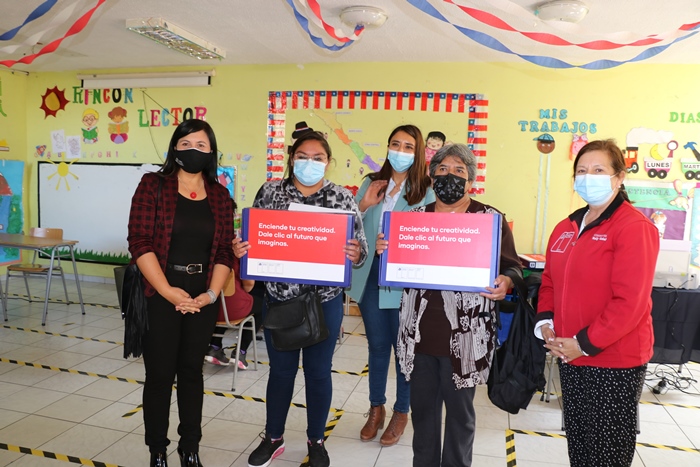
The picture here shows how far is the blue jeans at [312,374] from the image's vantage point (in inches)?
95.9

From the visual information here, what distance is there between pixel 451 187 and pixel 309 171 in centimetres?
66

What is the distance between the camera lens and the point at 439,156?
213cm

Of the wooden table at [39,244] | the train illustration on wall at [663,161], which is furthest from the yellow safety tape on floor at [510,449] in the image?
the wooden table at [39,244]

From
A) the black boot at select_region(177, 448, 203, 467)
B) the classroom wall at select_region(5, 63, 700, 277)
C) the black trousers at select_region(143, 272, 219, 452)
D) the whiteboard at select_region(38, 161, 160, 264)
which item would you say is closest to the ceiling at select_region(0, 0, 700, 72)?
the classroom wall at select_region(5, 63, 700, 277)

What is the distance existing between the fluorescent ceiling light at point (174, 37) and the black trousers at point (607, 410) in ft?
14.9

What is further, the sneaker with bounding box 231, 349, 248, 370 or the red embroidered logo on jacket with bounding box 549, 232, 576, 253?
the sneaker with bounding box 231, 349, 248, 370

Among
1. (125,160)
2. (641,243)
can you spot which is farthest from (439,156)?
(125,160)

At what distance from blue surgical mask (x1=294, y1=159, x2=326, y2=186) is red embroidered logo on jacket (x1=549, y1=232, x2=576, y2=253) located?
1.05 metres

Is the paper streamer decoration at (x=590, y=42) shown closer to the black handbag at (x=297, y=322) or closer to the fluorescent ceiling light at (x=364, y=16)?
the black handbag at (x=297, y=322)

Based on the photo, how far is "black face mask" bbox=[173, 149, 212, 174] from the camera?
2281mm

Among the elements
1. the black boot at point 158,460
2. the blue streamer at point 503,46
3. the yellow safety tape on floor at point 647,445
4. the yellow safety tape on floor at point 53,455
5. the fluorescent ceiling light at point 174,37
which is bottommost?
the yellow safety tape on floor at point 647,445

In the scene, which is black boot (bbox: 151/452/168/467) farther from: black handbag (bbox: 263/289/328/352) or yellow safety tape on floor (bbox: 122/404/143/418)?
yellow safety tape on floor (bbox: 122/404/143/418)

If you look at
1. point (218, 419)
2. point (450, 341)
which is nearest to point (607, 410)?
point (450, 341)

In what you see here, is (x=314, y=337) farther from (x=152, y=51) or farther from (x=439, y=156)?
(x=152, y=51)
